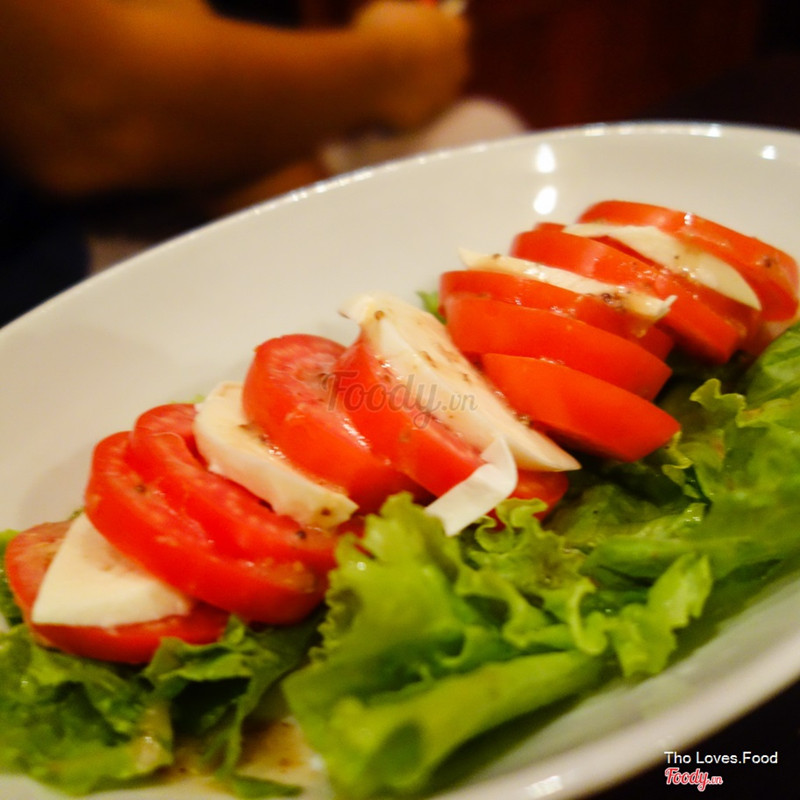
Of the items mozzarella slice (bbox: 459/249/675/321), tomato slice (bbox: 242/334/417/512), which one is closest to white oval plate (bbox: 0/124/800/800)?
tomato slice (bbox: 242/334/417/512)

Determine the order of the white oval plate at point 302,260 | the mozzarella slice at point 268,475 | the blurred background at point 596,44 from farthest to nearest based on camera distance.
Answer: the blurred background at point 596,44 → the white oval plate at point 302,260 → the mozzarella slice at point 268,475

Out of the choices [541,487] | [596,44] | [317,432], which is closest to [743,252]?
[541,487]

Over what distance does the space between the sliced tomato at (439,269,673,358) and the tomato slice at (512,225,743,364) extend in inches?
2.7

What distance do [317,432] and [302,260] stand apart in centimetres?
109

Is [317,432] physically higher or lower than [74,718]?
higher

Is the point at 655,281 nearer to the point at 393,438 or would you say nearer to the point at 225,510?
the point at 393,438

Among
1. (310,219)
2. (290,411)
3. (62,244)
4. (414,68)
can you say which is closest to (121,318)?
(310,219)

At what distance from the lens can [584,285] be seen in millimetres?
1596

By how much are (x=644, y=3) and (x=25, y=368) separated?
6.14 m

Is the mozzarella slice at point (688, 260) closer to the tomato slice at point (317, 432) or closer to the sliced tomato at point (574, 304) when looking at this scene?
the sliced tomato at point (574, 304)

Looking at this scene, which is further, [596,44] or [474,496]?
[596,44]

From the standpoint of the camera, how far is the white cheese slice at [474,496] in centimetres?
135

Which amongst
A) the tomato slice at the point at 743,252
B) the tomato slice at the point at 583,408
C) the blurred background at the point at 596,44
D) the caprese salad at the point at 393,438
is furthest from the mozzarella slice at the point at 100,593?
the blurred background at the point at 596,44

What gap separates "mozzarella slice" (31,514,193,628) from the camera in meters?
1.29
